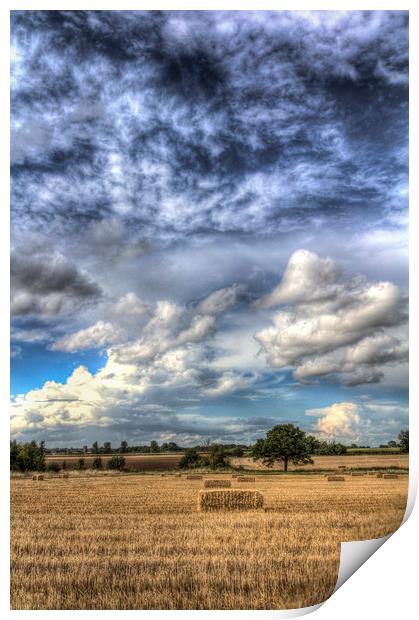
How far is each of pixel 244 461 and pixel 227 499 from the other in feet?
3.74

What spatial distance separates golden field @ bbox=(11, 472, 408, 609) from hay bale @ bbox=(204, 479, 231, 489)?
0.07 metres

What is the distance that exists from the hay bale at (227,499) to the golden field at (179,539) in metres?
0.08

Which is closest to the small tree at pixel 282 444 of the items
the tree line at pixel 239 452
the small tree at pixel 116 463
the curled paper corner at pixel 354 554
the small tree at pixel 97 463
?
the tree line at pixel 239 452

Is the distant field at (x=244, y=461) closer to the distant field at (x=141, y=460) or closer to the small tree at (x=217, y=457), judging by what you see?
the distant field at (x=141, y=460)

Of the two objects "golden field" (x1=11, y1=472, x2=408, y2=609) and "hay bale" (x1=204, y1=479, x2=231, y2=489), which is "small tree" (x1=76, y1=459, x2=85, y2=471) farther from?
"hay bale" (x1=204, y1=479, x2=231, y2=489)

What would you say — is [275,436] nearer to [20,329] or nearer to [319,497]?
[319,497]

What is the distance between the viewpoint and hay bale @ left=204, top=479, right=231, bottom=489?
6.12 meters

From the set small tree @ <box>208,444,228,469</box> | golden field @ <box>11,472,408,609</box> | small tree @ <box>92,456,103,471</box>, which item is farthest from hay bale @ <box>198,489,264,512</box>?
small tree @ <box>92,456,103,471</box>

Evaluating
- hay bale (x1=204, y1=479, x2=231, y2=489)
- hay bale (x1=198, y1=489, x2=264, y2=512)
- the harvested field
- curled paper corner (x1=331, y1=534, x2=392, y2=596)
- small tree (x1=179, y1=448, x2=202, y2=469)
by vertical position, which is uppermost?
small tree (x1=179, y1=448, x2=202, y2=469)

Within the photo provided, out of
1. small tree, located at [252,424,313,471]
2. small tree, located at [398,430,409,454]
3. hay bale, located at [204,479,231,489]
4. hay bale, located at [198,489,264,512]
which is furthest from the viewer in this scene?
hay bale, located at [198,489,264,512]

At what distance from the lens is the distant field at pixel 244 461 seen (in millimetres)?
5598

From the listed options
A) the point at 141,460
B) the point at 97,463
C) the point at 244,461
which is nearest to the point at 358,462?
the point at 244,461

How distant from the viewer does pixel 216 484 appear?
6.37 metres

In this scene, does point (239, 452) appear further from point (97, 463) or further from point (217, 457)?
point (97, 463)
